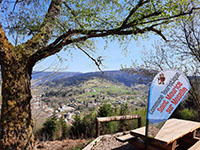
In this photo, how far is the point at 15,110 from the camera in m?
2.46

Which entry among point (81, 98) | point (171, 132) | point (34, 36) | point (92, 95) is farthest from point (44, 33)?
point (92, 95)

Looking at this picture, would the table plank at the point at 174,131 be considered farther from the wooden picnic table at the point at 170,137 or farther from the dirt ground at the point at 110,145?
the dirt ground at the point at 110,145

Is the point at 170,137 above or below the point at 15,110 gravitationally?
below

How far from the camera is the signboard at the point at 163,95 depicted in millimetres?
2018

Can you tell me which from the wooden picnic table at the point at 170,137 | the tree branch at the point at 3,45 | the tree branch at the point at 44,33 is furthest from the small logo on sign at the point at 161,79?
the tree branch at the point at 3,45

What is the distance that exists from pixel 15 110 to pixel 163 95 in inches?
97.8

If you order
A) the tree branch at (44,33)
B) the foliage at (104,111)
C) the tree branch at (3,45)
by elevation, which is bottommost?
the foliage at (104,111)

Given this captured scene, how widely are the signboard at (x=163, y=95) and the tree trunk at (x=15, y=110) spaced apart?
2133 millimetres

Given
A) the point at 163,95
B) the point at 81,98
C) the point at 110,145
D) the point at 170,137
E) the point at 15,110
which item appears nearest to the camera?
the point at 163,95

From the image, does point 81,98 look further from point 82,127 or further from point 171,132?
point 171,132

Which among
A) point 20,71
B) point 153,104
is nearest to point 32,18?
point 20,71

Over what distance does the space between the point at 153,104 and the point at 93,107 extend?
17.4 ft

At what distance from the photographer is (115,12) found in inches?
125

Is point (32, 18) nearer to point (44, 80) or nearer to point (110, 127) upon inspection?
point (44, 80)
